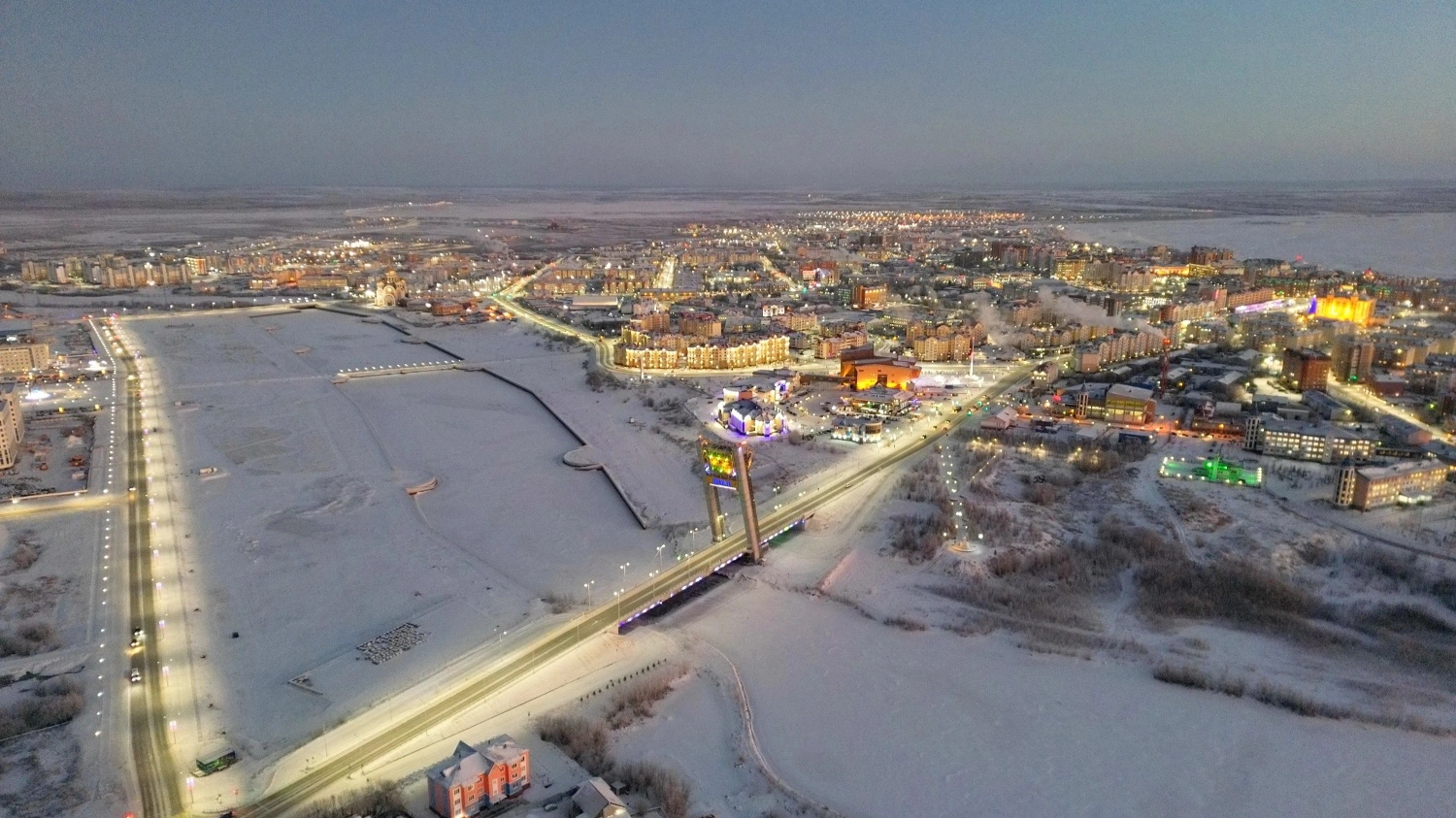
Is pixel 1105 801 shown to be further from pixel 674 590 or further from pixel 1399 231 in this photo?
pixel 1399 231

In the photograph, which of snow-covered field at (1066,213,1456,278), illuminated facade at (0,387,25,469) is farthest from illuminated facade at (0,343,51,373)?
snow-covered field at (1066,213,1456,278)

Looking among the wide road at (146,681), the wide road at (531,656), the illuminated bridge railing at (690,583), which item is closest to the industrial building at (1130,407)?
the wide road at (531,656)

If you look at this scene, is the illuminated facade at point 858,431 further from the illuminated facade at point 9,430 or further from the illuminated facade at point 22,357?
the illuminated facade at point 22,357

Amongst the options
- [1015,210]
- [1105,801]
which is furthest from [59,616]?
[1015,210]

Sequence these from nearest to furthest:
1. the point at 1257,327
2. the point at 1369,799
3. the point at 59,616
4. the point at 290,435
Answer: the point at 1369,799, the point at 59,616, the point at 290,435, the point at 1257,327

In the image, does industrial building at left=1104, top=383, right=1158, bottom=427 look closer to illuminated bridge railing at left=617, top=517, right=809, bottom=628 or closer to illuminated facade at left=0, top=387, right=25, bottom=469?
illuminated bridge railing at left=617, top=517, right=809, bottom=628

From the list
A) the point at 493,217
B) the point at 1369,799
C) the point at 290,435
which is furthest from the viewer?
the point at 493,217

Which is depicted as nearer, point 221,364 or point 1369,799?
point 1369,799

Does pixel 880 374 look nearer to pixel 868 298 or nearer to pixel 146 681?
pixel 868 298
